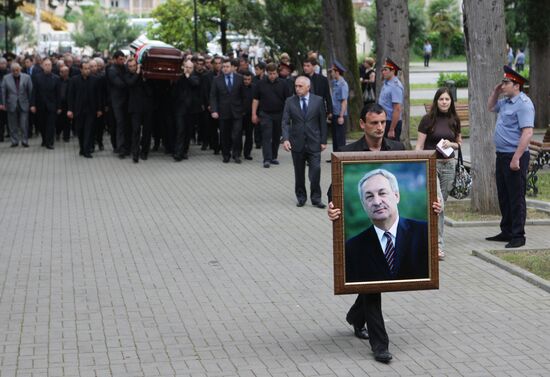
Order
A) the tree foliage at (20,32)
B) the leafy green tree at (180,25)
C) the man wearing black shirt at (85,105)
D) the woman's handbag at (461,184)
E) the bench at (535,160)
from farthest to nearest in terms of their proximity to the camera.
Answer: the tree foliage at (20,32), the leafy green tree at (180,25), the man wearing black shirt at (85,105), the bench at (535,160), the woman's handbag at (461,184)

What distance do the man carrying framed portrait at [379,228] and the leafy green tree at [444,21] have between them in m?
77.5

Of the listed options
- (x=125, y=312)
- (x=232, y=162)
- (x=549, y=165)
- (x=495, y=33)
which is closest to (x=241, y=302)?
(x=125, y=312)

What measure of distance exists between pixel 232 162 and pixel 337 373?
15.1 metres

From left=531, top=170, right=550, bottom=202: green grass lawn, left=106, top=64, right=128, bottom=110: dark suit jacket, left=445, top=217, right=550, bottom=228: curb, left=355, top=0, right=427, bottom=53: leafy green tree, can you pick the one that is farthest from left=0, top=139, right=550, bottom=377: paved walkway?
left=355, top=0, right=427, bottom=53: leafy green tree

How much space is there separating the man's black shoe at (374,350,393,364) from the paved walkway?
0.06 metres

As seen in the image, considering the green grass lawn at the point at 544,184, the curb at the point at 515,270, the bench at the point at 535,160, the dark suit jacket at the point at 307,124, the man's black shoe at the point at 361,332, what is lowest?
the man's black shoe at the point at 361,332

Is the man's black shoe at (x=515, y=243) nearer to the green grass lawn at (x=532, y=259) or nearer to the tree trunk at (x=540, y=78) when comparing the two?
the green grass lawn at (x=532, y=259)

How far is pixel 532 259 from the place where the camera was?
41.3 feet

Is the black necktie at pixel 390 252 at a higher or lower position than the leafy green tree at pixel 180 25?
lower

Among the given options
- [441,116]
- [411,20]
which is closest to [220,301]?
[441,116]

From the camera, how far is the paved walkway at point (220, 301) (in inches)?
344

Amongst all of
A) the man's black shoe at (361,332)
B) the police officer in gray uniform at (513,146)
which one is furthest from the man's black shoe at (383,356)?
the police officer in gray uniform at (513,146)

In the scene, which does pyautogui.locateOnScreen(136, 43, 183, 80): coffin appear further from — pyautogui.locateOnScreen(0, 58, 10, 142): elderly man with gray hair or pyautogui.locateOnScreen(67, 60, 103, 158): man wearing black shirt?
pyautogui.locateOnScreen(0, 58, 10, 142): elderly man with gray hair

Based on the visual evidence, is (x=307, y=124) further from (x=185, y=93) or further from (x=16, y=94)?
(x=16, y=94)
